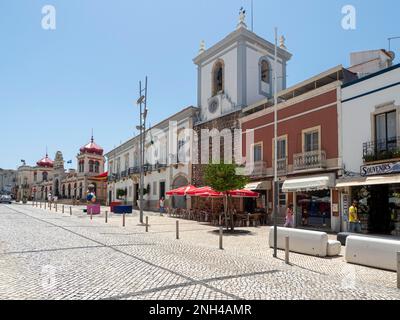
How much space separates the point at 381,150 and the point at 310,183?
12.8ft

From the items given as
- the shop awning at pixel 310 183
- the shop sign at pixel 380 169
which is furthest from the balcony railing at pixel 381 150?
the shop awning at pixel 310 183

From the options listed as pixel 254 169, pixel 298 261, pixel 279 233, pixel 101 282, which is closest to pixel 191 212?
pixel 254 169

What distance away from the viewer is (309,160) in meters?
19.7

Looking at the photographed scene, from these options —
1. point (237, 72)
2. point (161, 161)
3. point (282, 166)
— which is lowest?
point (282, 166)

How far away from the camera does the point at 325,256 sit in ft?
34.9

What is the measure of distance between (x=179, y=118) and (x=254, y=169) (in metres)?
13.1

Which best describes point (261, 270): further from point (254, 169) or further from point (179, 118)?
point (179, 118)

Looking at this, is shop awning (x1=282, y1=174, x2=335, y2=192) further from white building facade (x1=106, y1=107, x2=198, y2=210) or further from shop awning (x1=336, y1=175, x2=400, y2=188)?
white building facade (x1=106, y1=107, x2=198, y2=210)

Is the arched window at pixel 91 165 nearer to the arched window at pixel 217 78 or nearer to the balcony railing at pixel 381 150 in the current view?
the arched window at pixel 217 78

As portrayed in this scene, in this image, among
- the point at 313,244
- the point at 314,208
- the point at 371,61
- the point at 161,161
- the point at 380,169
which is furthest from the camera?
the point at 161,161

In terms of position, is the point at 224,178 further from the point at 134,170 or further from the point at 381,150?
the point at 134,170

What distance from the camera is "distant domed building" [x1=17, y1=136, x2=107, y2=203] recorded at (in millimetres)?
64000

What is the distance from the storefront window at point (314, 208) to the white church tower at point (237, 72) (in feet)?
32.3

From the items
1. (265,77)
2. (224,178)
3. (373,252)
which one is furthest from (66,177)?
(373,252)
